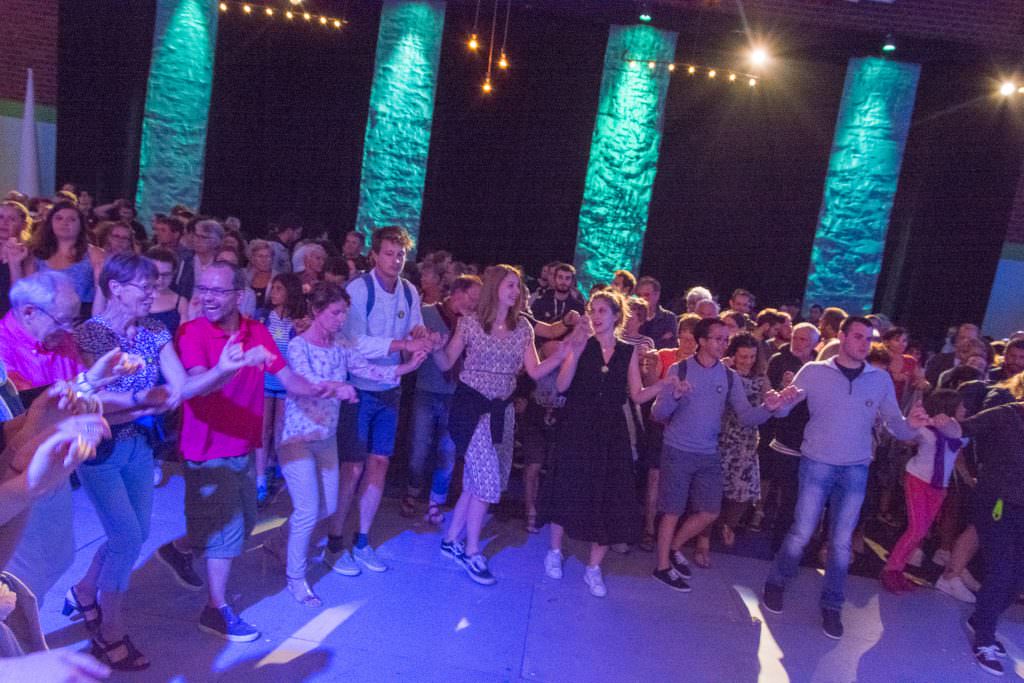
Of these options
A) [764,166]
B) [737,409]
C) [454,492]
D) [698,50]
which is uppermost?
[698,50]

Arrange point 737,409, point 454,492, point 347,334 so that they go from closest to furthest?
point 347,334 < point 737,409 < point 454,492

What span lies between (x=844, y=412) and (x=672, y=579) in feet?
4.56

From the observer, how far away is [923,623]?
426cm

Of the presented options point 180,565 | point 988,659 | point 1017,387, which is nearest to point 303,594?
point 180,565

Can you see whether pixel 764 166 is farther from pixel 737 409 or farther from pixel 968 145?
pixel 737 409

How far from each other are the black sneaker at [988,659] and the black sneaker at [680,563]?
5.06 ft

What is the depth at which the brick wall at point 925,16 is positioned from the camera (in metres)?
9.55

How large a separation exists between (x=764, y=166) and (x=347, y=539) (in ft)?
27.4

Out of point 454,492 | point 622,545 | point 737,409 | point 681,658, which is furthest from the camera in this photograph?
point 454,492

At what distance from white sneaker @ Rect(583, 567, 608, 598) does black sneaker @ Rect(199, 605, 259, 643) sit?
1836mm

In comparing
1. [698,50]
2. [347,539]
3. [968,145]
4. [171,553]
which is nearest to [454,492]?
[347,539]

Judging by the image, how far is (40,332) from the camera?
2.44m

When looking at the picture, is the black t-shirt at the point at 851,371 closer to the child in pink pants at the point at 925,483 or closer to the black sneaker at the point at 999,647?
the child in pink pants at the point at 925,483

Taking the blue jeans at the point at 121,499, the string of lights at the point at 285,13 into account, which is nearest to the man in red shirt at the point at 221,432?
the blue jeans at the point at 121,499
